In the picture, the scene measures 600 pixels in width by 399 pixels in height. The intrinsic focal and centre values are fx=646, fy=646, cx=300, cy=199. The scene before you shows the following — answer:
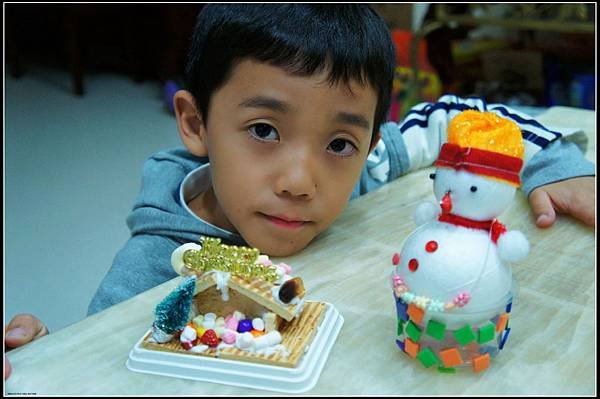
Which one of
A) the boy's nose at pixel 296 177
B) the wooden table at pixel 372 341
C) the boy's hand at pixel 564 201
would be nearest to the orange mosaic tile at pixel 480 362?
the wooden table at pixel 372 341

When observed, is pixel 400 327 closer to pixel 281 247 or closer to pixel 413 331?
pixel 413 331

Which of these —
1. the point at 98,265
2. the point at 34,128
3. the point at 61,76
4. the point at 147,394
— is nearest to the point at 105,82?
the point at 61,76

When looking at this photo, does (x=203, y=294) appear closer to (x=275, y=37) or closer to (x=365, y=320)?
(x=365, y=320)

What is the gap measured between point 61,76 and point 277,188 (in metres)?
2.60

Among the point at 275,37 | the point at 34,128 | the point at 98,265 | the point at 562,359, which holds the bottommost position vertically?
the point at 98,265

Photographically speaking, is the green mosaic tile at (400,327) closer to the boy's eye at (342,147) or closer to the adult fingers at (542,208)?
the boy's eye at (342,147)

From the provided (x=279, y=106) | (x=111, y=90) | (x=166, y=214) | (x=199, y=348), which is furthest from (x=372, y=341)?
(x=111, y=90)

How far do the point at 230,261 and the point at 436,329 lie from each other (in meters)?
0.15

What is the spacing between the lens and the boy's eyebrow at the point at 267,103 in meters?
0.58

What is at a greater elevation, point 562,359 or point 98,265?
point 562,359

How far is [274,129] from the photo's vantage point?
0.60m

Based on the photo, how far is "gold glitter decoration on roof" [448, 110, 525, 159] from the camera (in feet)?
1.35

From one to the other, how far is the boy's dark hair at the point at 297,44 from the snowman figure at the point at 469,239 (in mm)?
211

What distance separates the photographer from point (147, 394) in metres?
0.41
